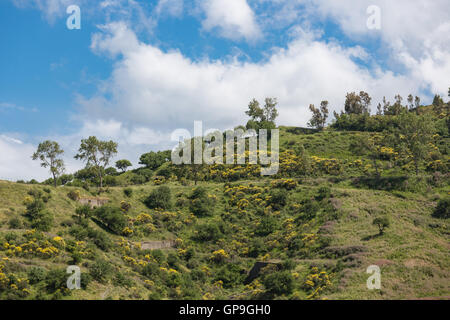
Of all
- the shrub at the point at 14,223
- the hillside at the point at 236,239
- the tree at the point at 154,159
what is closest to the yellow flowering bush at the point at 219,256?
the hillside at the point at 236,239

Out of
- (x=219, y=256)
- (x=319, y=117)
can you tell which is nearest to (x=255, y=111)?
(x=319, y=117)

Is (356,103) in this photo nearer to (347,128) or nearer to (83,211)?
(347,128)

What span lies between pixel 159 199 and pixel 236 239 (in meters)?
18.0

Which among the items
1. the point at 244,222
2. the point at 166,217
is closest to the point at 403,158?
the point at 244,222

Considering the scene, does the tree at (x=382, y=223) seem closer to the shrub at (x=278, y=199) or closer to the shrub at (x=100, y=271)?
the shrub at (x=278, y=199)

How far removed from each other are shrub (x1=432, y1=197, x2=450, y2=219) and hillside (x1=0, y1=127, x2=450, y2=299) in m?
1.11

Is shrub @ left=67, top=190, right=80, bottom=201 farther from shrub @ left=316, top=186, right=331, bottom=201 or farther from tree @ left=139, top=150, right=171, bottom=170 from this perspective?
tree @ left=139, top=150, right=171, bottom=170

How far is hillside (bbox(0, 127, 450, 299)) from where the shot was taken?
4000 cm

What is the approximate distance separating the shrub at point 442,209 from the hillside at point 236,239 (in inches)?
43.8

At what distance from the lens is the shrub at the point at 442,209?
55.3 meters

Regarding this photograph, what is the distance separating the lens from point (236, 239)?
62562mm

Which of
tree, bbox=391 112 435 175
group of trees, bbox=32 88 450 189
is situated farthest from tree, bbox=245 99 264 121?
tree, bbox=391 112 435 175
